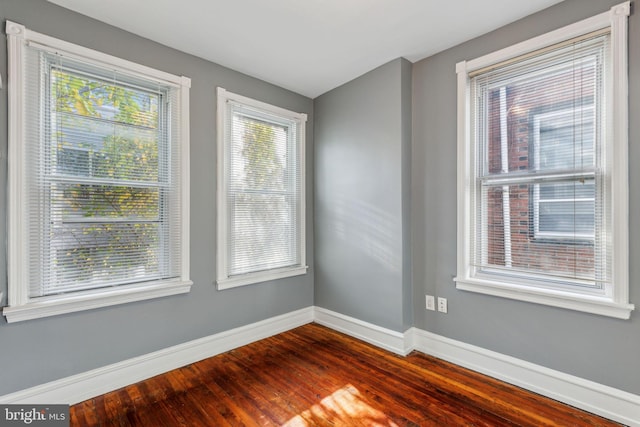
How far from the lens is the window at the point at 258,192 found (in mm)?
2691

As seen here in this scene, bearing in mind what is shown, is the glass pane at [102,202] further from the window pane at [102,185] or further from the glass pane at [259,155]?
the glass pane at [259,155]

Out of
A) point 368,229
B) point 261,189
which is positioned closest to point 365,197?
point 368,229

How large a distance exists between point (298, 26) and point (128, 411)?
277cm

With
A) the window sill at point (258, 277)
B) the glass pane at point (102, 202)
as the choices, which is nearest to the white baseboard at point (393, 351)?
the window sill at point (258, 277)

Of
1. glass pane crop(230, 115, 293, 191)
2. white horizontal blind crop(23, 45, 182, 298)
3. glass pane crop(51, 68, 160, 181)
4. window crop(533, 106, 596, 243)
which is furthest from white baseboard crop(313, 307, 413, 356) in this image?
glass pane crop(51, 68, 160, 181)

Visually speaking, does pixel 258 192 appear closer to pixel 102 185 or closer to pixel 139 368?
pixel 102 185

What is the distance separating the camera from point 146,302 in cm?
224

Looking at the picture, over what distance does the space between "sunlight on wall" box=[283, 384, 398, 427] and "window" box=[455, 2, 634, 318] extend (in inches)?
45.8

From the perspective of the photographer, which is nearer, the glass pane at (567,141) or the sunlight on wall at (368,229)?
the glass pane at (567,141)

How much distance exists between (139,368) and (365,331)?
6.09 ft

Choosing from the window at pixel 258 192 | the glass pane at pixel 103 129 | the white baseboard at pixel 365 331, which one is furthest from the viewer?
the window at pixel 258 192

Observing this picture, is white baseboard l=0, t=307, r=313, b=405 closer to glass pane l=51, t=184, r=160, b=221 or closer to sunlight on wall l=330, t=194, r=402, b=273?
glass pane l=51, t=184, r=160, b=221

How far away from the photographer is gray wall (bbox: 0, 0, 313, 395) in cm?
178

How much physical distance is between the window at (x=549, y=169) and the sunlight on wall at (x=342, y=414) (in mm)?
1162
